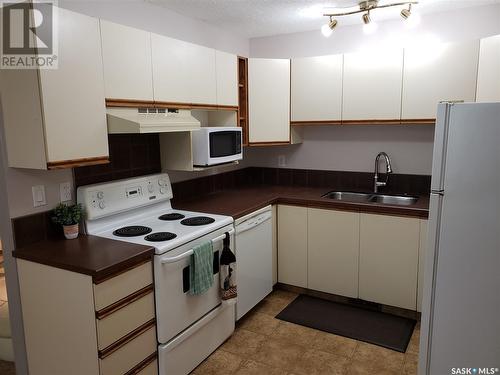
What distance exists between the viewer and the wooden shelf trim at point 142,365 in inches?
78.7

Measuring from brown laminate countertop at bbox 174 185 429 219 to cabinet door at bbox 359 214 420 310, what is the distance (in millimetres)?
72

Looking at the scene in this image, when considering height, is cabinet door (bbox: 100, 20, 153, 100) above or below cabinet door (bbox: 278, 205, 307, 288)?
above

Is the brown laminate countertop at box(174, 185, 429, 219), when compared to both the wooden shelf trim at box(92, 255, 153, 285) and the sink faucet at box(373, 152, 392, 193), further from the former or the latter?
the wooden shelf trim at box(92, 255, 153, 285)

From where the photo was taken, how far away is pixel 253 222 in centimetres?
295

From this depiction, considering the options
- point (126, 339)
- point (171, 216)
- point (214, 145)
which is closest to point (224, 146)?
point (214, 145)

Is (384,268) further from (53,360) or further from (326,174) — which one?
(53,360)

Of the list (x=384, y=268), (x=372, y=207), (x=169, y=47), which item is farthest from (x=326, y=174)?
(x=169, y=47)

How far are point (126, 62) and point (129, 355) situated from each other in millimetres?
1587

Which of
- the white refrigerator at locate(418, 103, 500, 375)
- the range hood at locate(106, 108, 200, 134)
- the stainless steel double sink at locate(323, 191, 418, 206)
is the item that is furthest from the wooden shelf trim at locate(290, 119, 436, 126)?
the white refrigerator at locate(418, 103, 500, 375)

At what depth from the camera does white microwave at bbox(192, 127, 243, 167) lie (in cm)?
274

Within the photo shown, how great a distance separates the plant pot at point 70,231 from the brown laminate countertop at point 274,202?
886 mm

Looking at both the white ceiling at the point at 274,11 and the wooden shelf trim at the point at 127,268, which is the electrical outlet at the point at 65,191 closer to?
the wooden shelf trim at the point at 127,268

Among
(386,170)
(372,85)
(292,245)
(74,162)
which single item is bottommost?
(292,245)

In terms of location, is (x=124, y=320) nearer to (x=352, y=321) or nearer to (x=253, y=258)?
(x=253, y=258)
